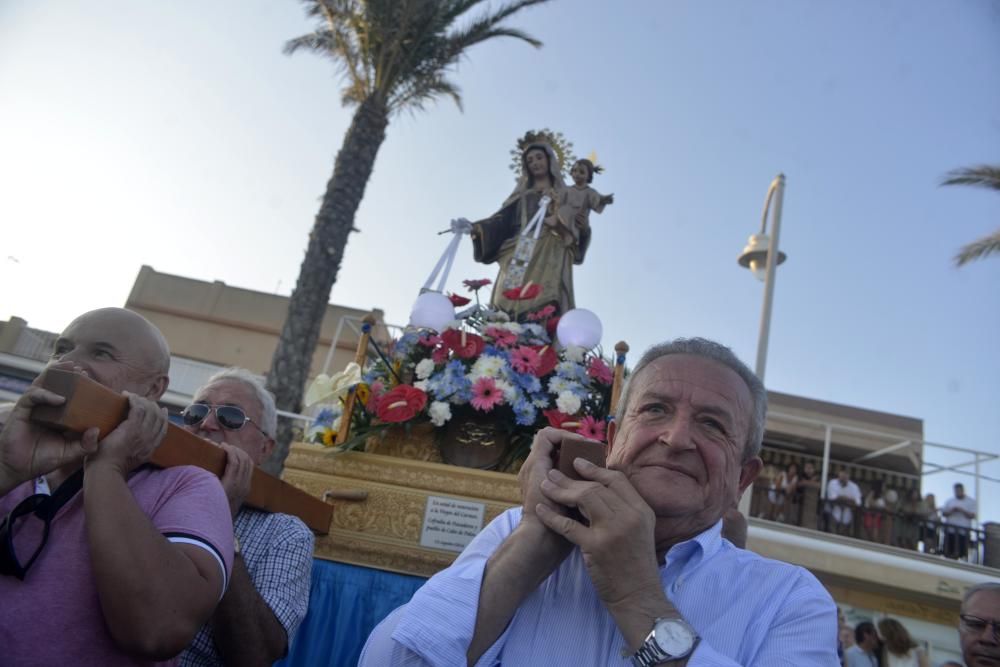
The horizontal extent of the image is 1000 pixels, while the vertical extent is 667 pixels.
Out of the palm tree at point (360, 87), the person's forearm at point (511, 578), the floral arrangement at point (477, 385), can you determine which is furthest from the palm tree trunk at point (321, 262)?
the person's forearm at point (511, 578)

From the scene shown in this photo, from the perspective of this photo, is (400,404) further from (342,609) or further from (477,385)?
(342,609)

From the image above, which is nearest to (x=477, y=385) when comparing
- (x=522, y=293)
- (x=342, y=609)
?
(x=522, y=293)

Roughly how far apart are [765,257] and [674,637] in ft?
32.8

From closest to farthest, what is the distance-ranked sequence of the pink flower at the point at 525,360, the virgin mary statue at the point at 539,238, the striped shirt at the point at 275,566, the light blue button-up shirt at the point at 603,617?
the light blue button-up shirt at the point at 603,617 → the striped shirt at the point at 275,566 → the pink flower at the point at 525,360 → the virgin mary statue at the point at 539,238

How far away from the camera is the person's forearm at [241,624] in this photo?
1.98 m

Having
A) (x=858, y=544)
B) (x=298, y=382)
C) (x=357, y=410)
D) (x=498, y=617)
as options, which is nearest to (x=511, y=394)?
A: (x=357, y=410)

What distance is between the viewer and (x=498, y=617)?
4.40 feet

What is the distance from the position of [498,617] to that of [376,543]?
5.80 feet

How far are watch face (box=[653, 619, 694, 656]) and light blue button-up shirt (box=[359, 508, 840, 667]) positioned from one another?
0.09 ft

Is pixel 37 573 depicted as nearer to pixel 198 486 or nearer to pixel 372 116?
pixel 198 486

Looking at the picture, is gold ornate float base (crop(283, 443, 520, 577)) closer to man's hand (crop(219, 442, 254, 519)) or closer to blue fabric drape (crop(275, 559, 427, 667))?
blue fabric drape (crop(275, 559, 427, 667))

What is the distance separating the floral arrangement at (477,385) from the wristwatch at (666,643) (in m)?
1.88

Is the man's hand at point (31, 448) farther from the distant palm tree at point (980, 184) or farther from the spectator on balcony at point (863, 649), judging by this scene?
the distant palm tree at point (980, 184)

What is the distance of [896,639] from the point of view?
7258 mm
